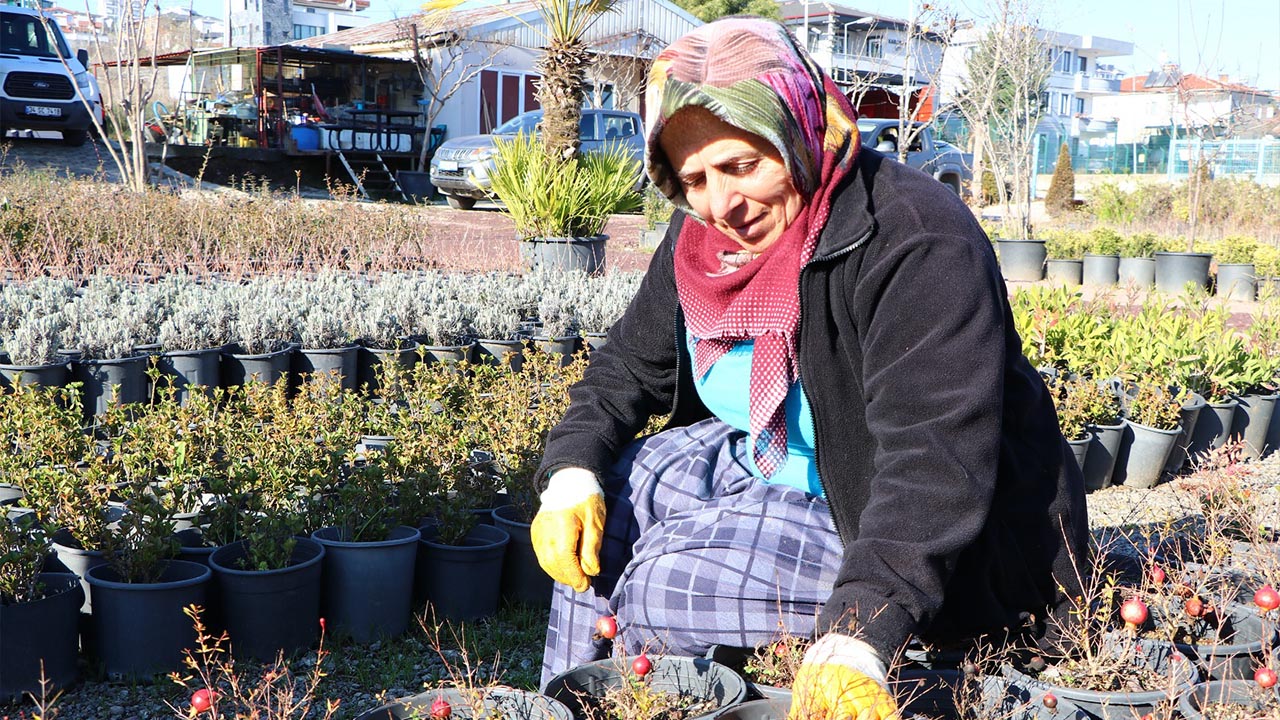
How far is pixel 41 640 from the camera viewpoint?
224 centimetres

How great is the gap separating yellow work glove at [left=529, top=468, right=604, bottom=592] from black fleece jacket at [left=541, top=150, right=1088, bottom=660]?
43 cm

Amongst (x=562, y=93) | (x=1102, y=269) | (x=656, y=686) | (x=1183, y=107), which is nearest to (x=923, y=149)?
(x=1183, y=107)

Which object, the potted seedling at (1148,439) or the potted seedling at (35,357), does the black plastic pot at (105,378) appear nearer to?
the potted seedling at (35,357)

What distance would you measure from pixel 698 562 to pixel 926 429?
0.46 m

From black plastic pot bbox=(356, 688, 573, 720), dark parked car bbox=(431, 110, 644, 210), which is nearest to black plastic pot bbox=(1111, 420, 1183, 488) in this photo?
black plastic pot bbox=(356, 688, 573, 720)

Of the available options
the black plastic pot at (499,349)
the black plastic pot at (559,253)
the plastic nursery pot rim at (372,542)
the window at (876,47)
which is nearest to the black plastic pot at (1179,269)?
the black plastic pot at (559,253)

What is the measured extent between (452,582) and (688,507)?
0.94 metres

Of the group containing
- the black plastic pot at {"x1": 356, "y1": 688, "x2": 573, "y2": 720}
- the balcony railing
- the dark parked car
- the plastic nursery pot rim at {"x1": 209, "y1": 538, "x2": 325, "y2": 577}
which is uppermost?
the balcony railing

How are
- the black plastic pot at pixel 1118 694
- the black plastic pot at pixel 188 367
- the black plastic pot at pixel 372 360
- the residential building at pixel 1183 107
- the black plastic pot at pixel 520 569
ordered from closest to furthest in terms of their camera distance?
1. the black plastic pot at pixel 1118 694
2. the black plastic pot at pixel 520 569
3. the black plastic pot at pixel 188 367
4. the black plastic pot at pixel 372 360
5. the residential building at pixel 1183 107

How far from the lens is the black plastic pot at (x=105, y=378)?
13.9 feet

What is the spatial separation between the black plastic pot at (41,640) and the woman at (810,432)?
1.04 meters

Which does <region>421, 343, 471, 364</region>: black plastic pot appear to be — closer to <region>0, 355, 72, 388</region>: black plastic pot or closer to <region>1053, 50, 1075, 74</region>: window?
<region>0, 355, 72, 388</region>: black plastic pot

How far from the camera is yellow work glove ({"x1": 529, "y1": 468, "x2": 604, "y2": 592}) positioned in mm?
1914

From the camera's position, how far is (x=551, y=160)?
799cm
